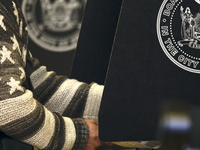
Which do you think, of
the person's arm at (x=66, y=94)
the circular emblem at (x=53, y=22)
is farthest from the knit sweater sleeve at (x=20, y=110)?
the circular emblem at (x=53, y=22)

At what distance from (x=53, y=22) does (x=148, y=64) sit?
8.42ft

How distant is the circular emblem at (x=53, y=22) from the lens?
3193mm

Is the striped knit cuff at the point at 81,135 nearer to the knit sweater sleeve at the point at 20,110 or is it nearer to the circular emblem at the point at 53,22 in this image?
the knit sweater sleeve at the point at 20,110

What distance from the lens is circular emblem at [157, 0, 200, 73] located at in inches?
30.5

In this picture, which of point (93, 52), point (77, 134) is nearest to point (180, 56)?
point (77, 134)

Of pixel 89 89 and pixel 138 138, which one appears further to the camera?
pixel 89 89

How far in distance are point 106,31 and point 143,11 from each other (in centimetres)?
46

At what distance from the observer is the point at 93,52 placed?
1.25 m

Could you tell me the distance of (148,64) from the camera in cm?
78

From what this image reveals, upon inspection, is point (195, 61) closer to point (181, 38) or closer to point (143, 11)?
point (181, 38)

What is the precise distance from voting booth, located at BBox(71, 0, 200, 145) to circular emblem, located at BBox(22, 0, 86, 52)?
242 centimetres

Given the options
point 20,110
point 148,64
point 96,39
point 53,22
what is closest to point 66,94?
point 96,39

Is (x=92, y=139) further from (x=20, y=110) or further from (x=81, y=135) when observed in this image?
(x=20, y=110)

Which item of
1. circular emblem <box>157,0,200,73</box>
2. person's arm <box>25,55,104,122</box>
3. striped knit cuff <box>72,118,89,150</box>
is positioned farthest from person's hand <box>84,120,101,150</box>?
circular emblem <box>157,0,200,73</box>
